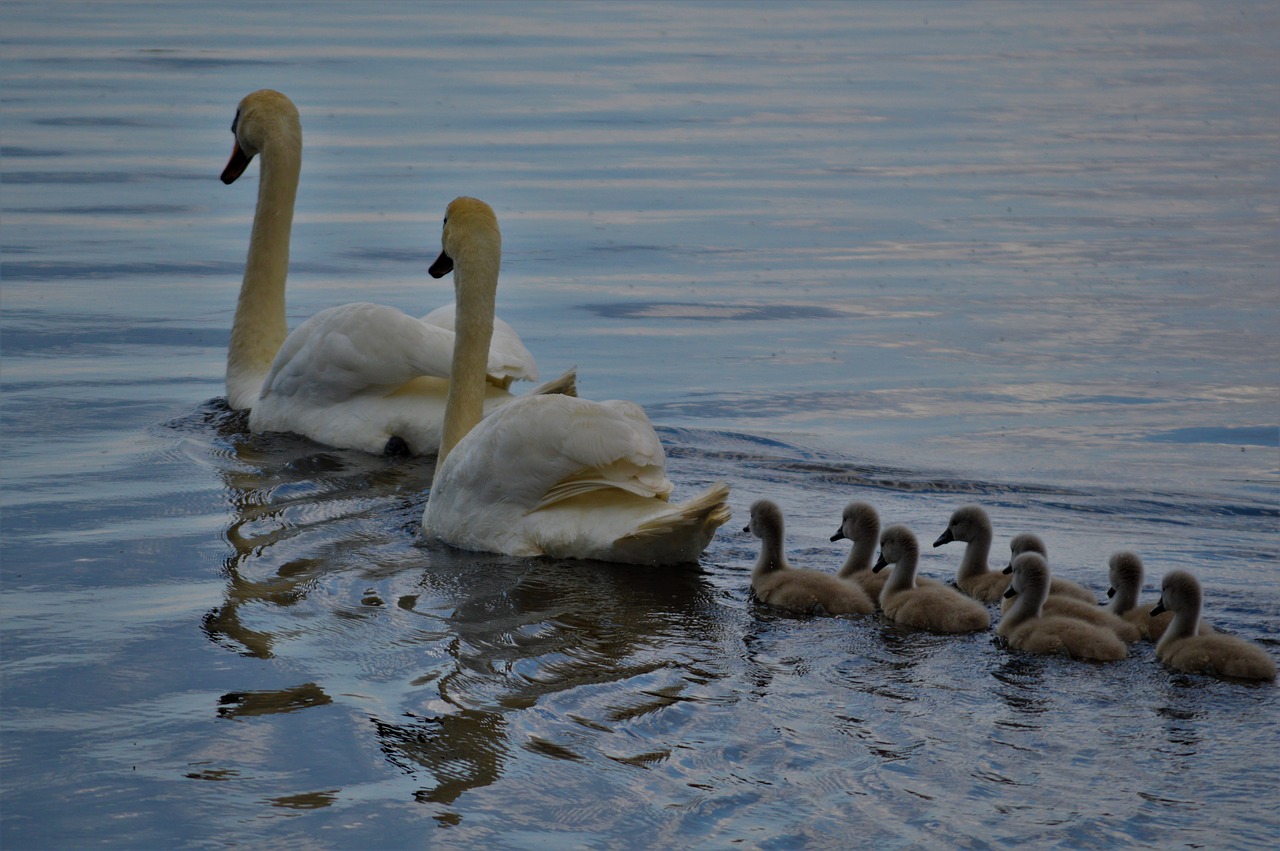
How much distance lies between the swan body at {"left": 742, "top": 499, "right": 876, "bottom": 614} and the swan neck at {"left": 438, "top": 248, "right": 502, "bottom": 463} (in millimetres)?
1870

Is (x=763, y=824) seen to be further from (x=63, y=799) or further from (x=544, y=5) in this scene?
(x=544, y=5)

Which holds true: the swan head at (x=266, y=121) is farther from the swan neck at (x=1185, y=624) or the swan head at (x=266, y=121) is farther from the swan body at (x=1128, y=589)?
the swan neck at (x=1185, y=624)

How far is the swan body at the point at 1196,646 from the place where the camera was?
A: 6066 millimetres

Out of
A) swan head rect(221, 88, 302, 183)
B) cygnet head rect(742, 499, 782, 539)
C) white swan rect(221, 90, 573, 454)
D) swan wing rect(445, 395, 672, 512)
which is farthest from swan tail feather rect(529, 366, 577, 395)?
swan head rect(221, 88, 302, 183)

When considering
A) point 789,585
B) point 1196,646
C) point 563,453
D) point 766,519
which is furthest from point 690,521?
point 1196,646

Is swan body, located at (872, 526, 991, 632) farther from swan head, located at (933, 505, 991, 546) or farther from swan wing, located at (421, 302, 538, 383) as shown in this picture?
swan wing, located at (421, 302, 538, 383)

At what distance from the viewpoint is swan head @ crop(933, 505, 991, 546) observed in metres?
7.41

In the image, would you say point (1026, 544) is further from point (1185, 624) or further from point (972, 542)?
point (1185, 624)

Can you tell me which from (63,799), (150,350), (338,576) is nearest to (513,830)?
(63,799)

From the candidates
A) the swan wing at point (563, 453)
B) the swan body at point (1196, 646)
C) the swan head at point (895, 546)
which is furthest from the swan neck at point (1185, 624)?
the swan wing at point (563, 453)

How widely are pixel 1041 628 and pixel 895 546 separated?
2.88 ft

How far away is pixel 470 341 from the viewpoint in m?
8.51

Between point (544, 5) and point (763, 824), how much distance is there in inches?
1328

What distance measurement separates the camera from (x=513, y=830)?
499 centimetres
